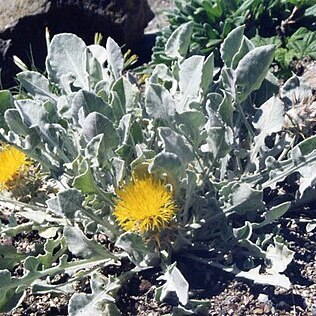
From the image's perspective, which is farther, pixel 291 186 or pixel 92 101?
pixel 291 186

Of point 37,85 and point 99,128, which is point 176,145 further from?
point 37,85

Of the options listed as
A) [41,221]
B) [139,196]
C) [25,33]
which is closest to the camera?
[139,196]

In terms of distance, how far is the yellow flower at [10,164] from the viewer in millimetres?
3305

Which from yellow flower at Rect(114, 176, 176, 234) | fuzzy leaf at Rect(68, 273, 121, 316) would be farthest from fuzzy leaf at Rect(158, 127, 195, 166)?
fuzzy leaf at Rect(68, 273, 121, 316)

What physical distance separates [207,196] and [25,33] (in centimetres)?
239

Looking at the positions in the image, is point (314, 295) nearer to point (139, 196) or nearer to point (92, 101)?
point (139, 196)

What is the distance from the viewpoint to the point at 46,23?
5117 millimetres

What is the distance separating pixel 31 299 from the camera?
329 centimetres

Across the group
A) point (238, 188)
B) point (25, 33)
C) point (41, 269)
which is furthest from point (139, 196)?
point (25, 33)

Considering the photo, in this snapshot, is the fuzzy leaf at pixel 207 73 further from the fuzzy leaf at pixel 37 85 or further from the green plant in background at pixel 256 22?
the green plant in background at pixel 256 22

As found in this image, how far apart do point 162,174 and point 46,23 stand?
242 centimetres

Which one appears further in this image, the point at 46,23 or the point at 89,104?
the point at 46,23

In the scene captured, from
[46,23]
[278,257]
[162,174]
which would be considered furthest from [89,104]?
[46,23]

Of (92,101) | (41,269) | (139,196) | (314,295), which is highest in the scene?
(92,101)
